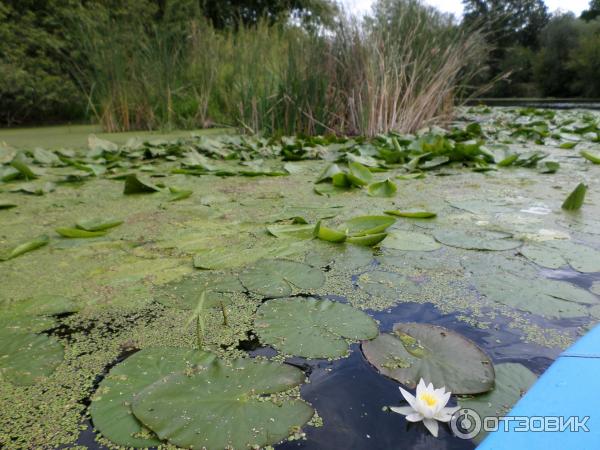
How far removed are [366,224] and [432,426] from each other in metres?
0.76

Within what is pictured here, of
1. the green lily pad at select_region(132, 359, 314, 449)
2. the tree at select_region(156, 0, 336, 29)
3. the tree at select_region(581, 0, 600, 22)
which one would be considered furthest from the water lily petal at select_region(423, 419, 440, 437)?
the tree at select_region(581, 0, 600, 22)

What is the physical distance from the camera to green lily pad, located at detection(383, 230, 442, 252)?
112 centimetres

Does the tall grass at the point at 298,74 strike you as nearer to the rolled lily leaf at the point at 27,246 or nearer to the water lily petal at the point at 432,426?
the rolled lily leaf at the point at 27,246

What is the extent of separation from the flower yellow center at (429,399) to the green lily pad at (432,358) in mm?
57

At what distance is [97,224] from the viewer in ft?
4.25

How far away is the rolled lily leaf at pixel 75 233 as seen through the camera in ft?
4.00

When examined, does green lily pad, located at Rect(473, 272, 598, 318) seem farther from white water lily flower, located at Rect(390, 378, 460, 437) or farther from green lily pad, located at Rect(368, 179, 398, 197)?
green lily pad, located at Rect(368, 179, 398, 197)

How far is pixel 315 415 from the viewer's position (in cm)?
55

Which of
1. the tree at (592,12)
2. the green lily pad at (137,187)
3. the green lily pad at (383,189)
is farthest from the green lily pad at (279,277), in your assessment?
the tree at (592,12)

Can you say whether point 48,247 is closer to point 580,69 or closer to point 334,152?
point 334,152

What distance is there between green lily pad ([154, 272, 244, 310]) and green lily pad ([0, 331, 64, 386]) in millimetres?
210

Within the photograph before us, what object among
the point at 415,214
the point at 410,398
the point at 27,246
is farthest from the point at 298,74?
the point at 410,398

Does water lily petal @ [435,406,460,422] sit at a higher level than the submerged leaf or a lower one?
lower

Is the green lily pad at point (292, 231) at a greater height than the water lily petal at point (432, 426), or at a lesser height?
greater
